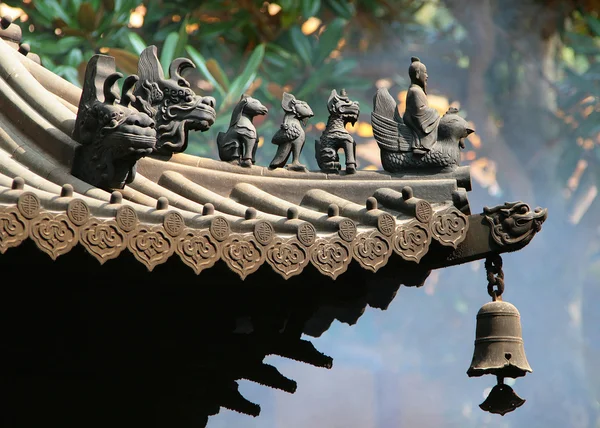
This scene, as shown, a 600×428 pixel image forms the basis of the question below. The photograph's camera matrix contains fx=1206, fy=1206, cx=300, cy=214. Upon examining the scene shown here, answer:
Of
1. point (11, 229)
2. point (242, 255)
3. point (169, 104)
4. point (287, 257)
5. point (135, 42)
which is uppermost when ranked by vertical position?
point (135, 42)

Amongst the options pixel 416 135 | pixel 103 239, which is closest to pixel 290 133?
pixel 416 135

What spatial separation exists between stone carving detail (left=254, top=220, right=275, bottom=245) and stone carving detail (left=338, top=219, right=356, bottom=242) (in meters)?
0.32

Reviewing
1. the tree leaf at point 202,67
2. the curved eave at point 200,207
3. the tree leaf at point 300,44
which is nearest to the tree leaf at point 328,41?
the tree leaf at point 300,44

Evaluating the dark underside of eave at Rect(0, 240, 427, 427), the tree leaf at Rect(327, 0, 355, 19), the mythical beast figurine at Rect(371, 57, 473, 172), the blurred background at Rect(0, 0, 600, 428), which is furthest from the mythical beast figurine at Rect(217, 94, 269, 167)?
the tree leaf at Rect(327, 0, 355, 19)

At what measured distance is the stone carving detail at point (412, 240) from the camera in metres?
5.14

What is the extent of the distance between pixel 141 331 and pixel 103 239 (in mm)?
1162

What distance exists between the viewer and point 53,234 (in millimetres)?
4477

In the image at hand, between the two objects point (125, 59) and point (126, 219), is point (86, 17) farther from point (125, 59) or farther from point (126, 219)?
point (126, 219)

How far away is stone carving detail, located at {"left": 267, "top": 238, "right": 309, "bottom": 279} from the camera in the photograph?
4855mm

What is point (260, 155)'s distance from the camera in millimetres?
17516

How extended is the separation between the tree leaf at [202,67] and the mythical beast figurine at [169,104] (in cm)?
994

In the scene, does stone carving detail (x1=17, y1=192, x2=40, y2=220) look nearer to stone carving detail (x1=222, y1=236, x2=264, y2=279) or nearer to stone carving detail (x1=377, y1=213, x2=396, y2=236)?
stone carving detail (x1=222, y1=236, x2=264, y2=279)

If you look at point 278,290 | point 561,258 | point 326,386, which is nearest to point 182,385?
point 278,290

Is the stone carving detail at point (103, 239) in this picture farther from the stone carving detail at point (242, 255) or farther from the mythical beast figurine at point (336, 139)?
the mythical beast figurine at point (336, 139)
